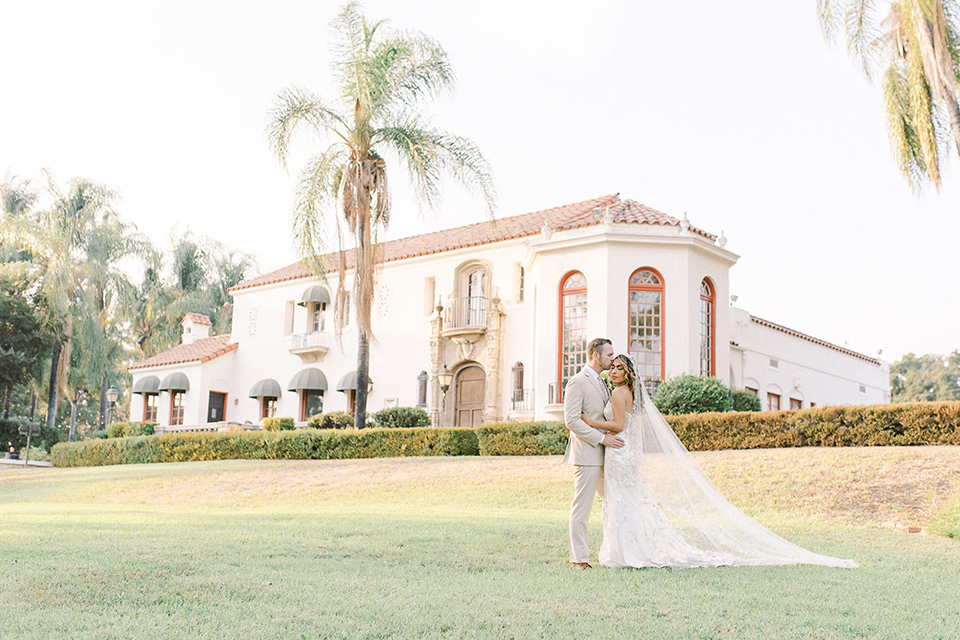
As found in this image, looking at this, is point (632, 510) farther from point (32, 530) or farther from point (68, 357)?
point (68, 357)

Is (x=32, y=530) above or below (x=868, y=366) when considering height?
below

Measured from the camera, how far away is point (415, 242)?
110 feet

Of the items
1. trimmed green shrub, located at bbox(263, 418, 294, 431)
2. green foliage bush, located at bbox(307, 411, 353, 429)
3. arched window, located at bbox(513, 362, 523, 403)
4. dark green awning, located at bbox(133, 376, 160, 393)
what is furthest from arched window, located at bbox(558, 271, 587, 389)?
dark green awning, located at bbox(133, 376, 160, 393)

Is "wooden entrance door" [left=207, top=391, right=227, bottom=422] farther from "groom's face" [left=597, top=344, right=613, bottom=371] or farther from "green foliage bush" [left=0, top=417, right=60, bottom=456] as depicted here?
"groom's face" [left=597, top=344, right=613, bottom=371]

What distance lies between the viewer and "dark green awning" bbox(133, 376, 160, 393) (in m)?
36.8

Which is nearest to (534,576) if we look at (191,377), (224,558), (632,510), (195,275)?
(632,510)

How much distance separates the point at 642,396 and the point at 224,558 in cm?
384

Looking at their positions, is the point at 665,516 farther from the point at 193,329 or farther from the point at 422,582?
the point at 193,329

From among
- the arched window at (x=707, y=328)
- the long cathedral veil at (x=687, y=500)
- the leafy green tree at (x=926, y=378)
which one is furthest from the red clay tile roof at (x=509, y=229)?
the leafy green tree at (x=926, y=378)

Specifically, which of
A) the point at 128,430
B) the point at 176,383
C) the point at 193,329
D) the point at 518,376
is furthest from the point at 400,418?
the point at 193,329

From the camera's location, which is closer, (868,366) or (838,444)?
(838,444)

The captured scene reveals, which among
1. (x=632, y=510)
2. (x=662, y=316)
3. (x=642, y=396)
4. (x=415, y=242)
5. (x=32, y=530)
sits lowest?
(x=32, y=530)

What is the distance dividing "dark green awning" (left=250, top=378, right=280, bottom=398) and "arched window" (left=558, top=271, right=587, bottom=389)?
1442 cm

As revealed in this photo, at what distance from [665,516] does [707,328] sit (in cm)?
1779
